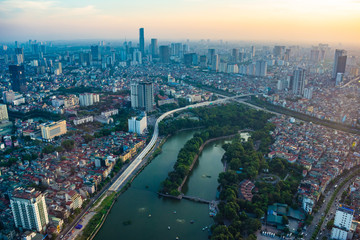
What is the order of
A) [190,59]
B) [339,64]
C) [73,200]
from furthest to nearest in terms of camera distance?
[190,59], [339,64], [73,200]

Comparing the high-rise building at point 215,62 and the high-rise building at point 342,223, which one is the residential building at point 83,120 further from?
the high-rise building at point 215,62

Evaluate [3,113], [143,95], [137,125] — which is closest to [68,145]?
[137,125]

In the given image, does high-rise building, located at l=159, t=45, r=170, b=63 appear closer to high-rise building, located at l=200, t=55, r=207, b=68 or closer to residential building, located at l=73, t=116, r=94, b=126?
high-rise building, located at l=200, t=55, r=207, b=68

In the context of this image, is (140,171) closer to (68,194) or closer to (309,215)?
(68,194)

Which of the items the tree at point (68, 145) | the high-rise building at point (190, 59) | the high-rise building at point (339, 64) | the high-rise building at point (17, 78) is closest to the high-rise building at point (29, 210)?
the tree at point (68, 145)

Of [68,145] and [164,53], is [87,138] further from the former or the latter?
[164,53]

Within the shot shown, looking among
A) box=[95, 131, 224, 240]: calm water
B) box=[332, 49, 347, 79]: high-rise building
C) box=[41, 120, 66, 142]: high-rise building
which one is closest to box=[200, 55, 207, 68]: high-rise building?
box=[332, 49, 347, 79]: high-rise building

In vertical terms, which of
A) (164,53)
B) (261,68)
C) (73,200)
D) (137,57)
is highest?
(164,53)
